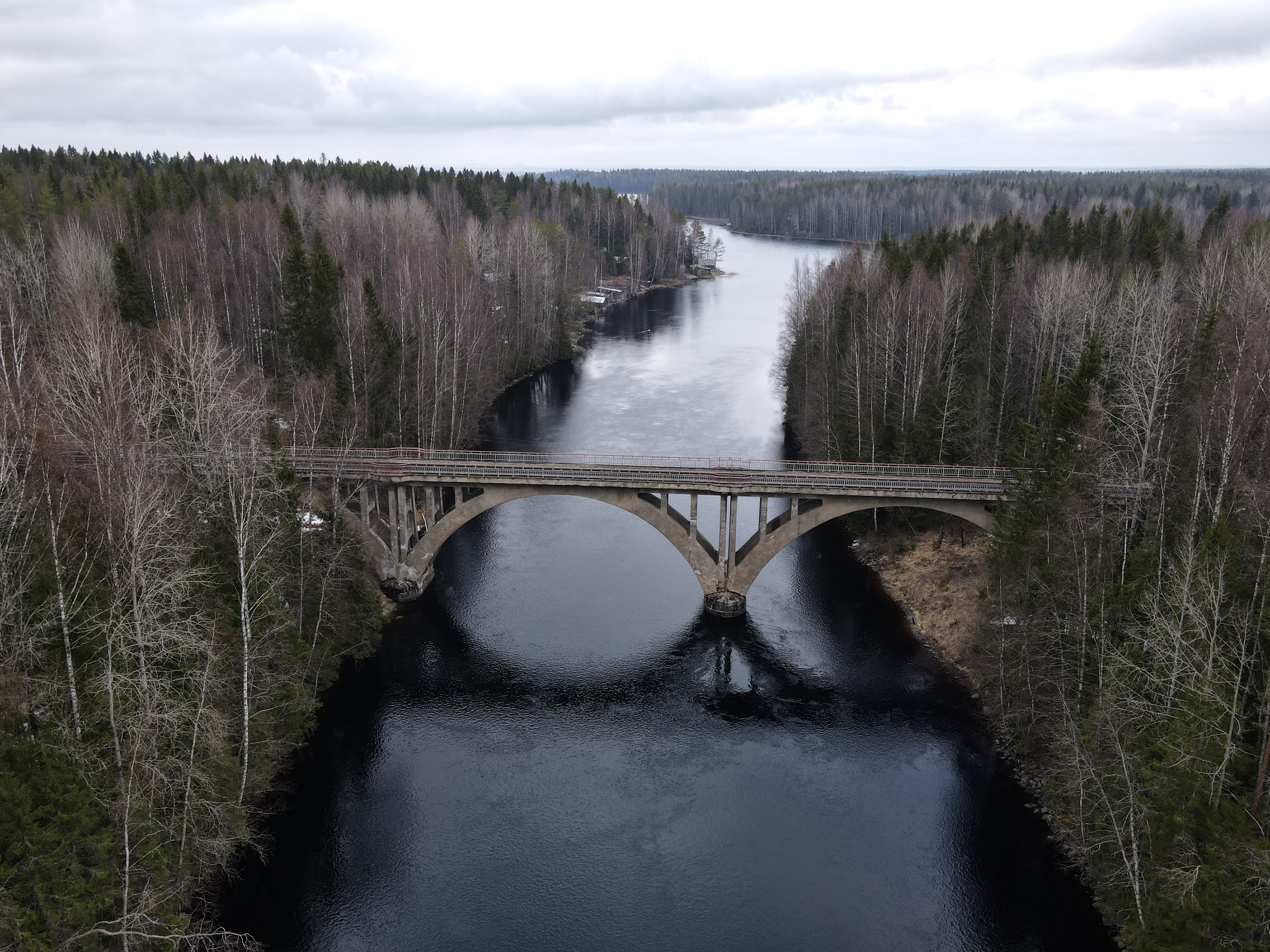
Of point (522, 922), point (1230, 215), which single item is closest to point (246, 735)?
point (522, 922)

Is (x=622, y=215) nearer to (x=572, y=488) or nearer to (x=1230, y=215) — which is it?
(x=1230, y=215)

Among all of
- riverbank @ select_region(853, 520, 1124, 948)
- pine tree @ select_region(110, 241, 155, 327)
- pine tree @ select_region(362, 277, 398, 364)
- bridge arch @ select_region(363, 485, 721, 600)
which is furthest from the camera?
pine tree @ select_region(110, 241, 155, 327)

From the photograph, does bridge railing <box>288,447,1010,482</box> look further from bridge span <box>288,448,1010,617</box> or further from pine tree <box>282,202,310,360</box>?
pine tree <box>282,202,310,360</box>

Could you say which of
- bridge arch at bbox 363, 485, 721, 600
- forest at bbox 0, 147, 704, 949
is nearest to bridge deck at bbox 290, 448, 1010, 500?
bridge arch at bbox 363, 485, 721, 600

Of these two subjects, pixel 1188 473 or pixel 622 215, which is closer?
pixel 1188 473

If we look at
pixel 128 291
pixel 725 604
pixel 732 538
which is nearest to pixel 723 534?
pixel 732 538
